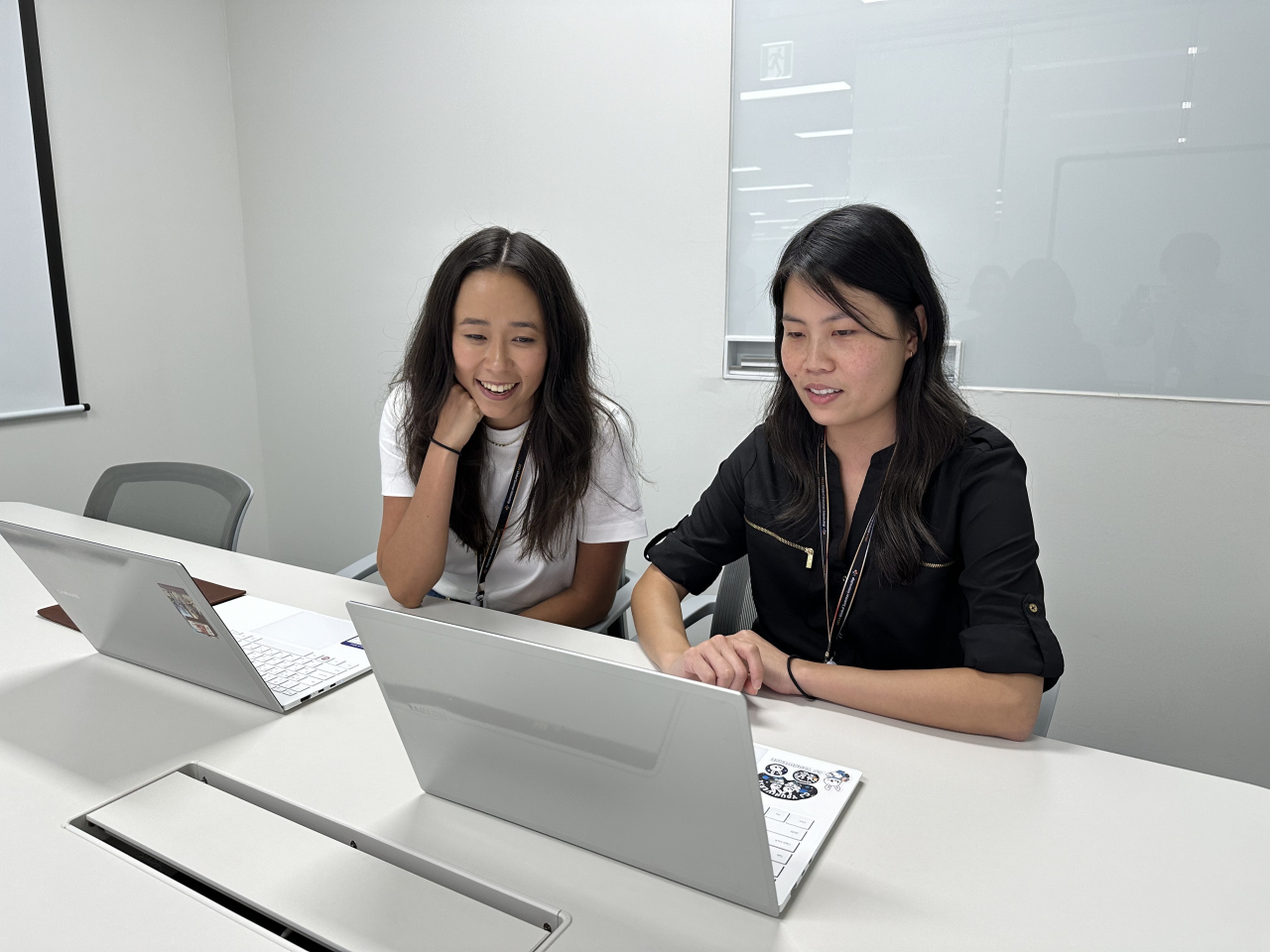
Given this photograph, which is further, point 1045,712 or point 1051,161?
point 1051,161

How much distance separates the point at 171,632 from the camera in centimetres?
120

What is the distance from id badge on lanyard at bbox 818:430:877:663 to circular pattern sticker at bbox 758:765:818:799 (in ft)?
1.38

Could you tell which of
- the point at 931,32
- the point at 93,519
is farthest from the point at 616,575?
the point at 931,32

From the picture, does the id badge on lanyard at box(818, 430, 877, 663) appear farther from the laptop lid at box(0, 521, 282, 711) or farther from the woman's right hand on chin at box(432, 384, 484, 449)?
the laptop lid at box(0, 521, 282, 711)

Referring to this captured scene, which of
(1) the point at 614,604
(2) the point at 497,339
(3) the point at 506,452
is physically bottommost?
(1) the point at 614,604

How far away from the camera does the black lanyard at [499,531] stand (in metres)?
1.77

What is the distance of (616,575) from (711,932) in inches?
42.1

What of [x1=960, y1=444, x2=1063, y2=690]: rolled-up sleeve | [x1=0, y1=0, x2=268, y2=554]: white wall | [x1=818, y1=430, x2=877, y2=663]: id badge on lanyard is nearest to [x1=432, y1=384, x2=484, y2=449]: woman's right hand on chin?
[x1=818, y1=430, x2=877, y2=663]: id badge on lanyard

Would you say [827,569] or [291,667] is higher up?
[827,569]

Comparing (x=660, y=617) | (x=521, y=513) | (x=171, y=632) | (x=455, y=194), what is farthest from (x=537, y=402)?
(x=455, y=194)

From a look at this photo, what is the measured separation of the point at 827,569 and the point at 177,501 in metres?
1.73

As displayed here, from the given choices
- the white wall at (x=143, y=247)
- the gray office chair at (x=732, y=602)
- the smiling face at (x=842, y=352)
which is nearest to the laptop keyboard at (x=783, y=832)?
the smiling face at (x=842, y=352)

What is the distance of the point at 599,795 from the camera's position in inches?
32.9

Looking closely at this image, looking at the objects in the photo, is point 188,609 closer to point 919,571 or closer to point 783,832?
point 783,832
